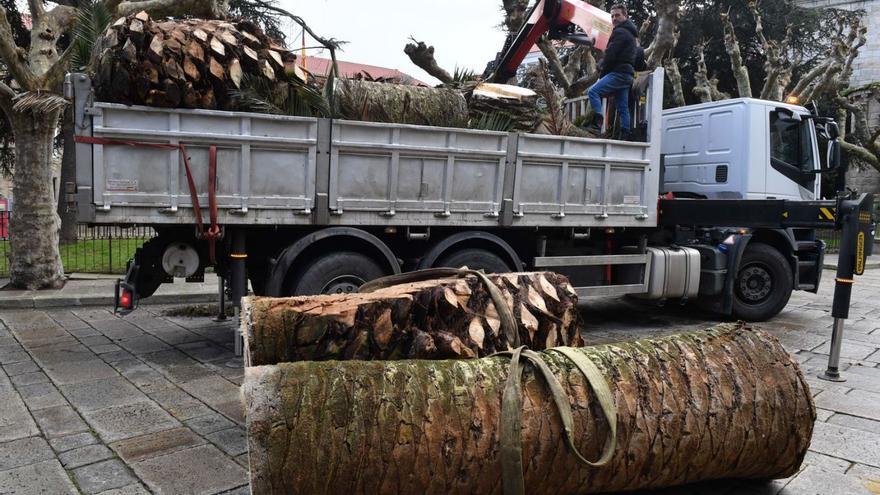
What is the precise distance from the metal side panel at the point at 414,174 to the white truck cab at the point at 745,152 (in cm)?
360

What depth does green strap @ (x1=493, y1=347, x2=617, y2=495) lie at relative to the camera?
268 centimetres

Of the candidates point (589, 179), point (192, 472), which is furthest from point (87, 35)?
point (589, 179)

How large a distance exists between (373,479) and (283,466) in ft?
1.16

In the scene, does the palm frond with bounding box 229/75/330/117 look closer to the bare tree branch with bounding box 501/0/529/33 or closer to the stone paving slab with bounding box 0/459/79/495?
the stone paving slab with bounding box 0/459/79/495

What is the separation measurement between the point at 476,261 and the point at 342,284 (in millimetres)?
1464

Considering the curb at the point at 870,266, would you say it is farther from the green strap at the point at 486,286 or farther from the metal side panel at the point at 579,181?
the green strap at the point at 486,286

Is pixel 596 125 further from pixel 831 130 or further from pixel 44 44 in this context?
pixel 44 44

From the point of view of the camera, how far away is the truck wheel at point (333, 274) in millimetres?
5926

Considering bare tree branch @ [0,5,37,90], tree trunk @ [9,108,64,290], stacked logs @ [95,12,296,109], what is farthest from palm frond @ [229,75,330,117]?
tree trunk @ [9,108,64,290]

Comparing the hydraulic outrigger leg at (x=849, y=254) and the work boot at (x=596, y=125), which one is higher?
the work boot at (x=596, y=125)

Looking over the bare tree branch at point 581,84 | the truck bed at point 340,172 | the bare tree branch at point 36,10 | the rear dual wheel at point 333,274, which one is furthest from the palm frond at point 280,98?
the bare tree branch at point 581,84

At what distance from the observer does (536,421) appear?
2.79 m

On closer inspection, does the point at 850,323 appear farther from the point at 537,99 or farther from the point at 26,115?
the point at 26,115

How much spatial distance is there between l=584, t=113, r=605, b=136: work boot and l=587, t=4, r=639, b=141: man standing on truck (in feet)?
0.08
